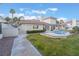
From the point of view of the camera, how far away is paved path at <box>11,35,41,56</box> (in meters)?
2.89

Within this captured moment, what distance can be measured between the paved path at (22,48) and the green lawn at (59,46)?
7 cm

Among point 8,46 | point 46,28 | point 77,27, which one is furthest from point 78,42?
point 8,46

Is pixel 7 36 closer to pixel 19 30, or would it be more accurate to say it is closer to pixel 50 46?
pixel 19 30

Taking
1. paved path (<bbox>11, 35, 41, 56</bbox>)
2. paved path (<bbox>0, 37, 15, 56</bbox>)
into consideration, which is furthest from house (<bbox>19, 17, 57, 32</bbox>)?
paved path (<bbox>0, 37, 15, 56</bbox>)

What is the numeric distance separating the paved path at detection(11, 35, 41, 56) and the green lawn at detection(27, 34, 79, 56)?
→ 0.21ft

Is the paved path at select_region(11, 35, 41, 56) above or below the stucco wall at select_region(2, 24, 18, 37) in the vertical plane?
below

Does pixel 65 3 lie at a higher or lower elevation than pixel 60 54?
higher

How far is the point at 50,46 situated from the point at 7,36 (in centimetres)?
58

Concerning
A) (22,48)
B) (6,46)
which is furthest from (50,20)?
(6,46)

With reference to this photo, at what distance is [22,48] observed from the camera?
290cm

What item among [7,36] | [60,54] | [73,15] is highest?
[73,15]

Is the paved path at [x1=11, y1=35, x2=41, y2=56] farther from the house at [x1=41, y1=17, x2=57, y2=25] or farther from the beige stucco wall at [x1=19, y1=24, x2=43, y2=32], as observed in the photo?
the house at [x1=41, y1=17, x2=57, y2=25]

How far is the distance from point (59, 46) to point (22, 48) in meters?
0.48

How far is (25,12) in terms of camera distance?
2.93 meters
